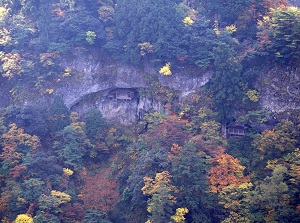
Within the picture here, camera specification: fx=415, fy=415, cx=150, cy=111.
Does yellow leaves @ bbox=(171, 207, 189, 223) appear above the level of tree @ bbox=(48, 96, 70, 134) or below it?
below

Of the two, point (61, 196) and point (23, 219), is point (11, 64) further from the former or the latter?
point (23, 219)

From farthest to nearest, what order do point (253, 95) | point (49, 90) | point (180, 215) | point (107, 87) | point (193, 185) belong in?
point (107, 87) < point (49, 90) < point (253, 95) < point (193, 185) < point (180, 215)

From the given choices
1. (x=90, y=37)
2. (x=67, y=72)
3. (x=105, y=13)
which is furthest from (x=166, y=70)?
(x=67, y=72)

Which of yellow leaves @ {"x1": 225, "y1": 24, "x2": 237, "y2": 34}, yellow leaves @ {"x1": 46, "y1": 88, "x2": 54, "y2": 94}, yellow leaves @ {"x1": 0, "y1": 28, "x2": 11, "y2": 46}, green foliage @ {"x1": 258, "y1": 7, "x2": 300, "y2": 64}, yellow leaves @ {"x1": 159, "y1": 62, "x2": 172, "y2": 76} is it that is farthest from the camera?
yellow leaves @ {"x1": 0, "y1": 28, "x2": 11, "y2": 46}

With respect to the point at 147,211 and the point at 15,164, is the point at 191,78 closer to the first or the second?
the point at 147,211

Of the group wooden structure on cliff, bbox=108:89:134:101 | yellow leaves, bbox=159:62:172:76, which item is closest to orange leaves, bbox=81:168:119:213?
wooden structure on cliff, bbox=108:89:134:101

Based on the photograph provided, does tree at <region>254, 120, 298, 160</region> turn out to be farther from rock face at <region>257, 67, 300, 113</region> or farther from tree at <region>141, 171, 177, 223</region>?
tree at <region>141, 171, 177, 223</region>
